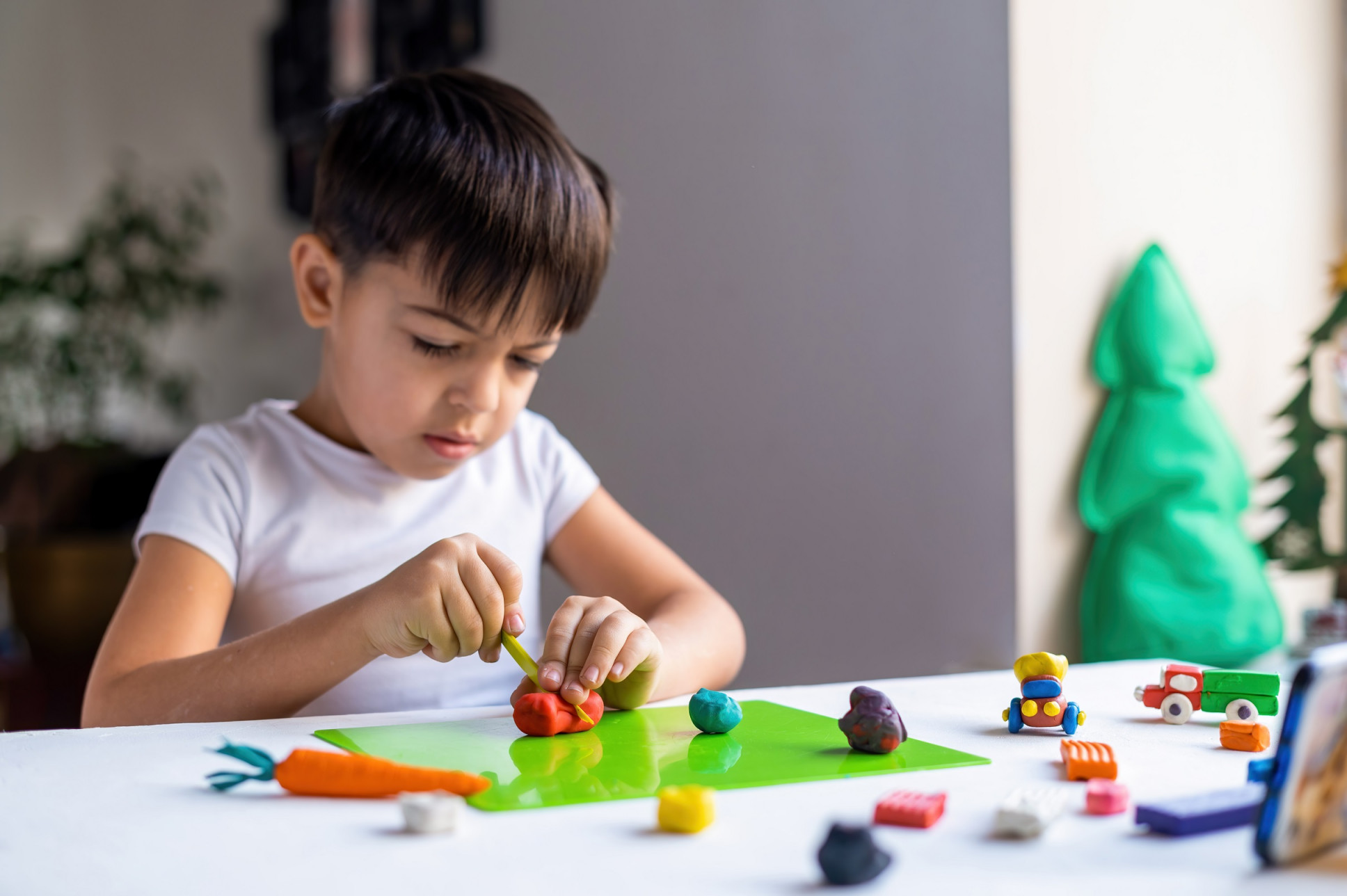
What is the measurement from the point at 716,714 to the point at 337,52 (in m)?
1.98

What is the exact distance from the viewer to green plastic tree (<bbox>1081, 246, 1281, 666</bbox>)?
3.45 feet

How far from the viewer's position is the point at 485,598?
61 cm

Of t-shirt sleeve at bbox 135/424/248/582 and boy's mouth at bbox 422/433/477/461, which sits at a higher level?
boy's mouth at bbox 422/433/477/461

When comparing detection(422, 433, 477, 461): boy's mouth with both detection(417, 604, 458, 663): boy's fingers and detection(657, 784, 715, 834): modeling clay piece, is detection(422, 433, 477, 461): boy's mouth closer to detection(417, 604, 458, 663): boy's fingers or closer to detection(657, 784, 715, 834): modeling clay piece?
detection(417, 604, 458, 663): boy's fingers

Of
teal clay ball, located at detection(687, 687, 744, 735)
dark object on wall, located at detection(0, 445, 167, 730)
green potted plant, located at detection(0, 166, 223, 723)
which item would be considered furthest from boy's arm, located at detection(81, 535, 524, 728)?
green potted plant, located at detection(0, 166, 223, 723)

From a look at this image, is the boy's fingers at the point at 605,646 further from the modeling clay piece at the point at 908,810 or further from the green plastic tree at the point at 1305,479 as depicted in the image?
the green plastic tree at the point at 1305,479

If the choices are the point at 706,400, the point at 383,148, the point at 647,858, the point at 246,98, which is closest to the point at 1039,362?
the point at 706,400

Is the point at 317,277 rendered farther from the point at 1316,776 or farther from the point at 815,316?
the point at 1316,776

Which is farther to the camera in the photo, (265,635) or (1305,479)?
(1305,479)

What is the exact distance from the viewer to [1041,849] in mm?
362

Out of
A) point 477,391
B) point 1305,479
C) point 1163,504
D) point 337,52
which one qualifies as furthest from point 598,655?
point 337,52

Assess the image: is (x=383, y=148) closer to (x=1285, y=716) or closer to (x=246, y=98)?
(x=1285, y=716)

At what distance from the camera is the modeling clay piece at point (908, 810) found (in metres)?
0.39

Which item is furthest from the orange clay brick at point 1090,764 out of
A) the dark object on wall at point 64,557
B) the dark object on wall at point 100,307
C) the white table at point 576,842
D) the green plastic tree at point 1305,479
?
the dark object on wall at point 100,307
